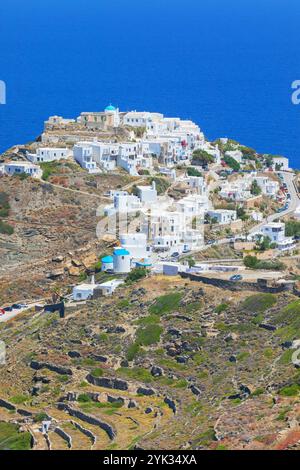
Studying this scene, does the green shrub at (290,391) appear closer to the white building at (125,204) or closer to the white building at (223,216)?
the white building at (223,216)

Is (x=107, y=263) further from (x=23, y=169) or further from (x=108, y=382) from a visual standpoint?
(x=108, y=382)

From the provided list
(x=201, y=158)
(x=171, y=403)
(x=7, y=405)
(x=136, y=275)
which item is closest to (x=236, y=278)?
(x=136, y=275)

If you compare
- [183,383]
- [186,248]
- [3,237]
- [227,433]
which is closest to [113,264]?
[186,248]

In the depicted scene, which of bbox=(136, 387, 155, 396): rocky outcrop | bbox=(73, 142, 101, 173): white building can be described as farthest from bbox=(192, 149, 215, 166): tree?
bbox=(136, 387, 155, 396): rocky outcrop

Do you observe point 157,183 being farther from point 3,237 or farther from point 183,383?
point 183,383

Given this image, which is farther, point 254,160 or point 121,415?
point 254,160
